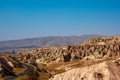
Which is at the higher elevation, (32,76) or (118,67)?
(118,67)

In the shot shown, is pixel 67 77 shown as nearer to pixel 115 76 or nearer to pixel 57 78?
pixel 57 78

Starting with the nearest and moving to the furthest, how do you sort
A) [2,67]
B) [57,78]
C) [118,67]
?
[118,67], [57,78], [2,67]

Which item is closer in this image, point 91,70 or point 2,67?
point 91,70

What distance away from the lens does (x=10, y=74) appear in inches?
7042

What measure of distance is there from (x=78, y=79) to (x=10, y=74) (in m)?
146

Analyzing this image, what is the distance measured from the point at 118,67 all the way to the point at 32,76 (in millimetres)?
102435


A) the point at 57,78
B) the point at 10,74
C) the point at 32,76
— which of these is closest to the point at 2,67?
the point at 10,74

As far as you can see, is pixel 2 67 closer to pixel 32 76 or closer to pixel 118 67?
pixel 32 76

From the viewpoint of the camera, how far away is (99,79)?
114 ft

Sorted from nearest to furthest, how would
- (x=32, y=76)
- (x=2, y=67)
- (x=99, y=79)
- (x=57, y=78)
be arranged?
(x=99, y=79), (x=57, y=78), (x=32, y=76), (x=2, y=67)

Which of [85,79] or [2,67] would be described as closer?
[85,79]

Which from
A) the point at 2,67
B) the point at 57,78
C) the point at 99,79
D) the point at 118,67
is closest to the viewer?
the point at 99,79

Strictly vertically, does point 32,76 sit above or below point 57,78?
below

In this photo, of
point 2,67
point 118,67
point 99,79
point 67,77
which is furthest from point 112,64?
point 2,67
